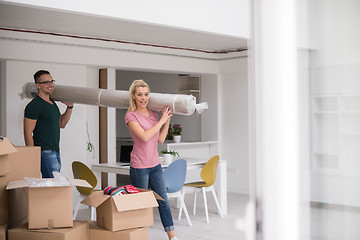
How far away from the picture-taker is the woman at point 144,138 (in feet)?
13.5

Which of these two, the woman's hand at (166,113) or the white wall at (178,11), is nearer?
the woman's hand at (166,113)

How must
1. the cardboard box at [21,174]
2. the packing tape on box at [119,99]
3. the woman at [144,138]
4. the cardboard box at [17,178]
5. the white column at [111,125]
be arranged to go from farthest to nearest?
the white column at [111,125]
the woman at [144,138]
the packing tape on box at [119,99]
the cardboard box at [21,174]
the cardboard box at [17,178]

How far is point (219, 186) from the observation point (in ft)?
20.9

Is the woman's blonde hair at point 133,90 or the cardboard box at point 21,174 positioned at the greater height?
the woman's blonde hair at point 133,90

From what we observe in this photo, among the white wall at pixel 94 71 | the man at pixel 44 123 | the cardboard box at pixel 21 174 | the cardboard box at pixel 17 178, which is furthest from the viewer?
the white wall at pixel 94 71

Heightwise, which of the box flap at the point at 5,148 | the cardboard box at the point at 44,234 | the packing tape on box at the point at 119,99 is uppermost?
the packing tape on box at the point at 119,99

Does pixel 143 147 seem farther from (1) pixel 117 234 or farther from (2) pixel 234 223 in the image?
(2) pixel 234 223

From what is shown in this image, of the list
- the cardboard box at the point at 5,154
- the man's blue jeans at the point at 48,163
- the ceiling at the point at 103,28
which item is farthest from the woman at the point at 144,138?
the ceiling at the point at 103,28

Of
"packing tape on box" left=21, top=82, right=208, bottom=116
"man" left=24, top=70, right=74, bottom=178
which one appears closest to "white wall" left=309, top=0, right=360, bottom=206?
"packing tape on box" left=21, top=82, right=208, bottom=116

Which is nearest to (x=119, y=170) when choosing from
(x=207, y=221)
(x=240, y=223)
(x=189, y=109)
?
(x=207, y=221)

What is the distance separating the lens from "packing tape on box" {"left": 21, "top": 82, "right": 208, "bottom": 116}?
3.97 meters

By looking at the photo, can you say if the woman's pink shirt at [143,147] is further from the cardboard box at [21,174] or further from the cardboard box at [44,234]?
the cardboard box at [44,234]

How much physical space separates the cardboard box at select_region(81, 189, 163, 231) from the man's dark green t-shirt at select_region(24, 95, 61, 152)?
38.6 inches

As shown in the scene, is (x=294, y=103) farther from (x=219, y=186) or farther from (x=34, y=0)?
(x=219, y=186)
